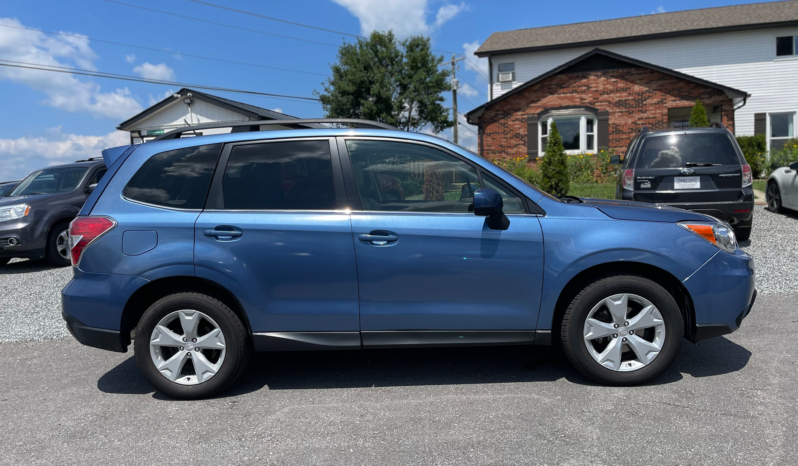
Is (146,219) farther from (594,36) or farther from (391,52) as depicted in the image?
(391,52)

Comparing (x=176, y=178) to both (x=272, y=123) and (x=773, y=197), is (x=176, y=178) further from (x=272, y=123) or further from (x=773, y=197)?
(x=773, y=197)

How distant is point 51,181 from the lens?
10.5 m

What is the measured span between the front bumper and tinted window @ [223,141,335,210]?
252 centimetres

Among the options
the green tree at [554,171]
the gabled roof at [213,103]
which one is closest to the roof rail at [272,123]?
the green tree at [554,171]

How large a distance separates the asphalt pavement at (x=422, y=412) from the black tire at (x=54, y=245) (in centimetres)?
590

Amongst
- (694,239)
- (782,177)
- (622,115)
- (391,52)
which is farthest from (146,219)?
(391,52)

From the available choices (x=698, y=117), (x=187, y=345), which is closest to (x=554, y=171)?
(x=698, y=117)

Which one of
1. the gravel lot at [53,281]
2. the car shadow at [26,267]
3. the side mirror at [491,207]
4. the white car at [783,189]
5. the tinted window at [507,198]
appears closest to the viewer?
the side mirror at [491,207]

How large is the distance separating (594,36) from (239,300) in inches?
1052

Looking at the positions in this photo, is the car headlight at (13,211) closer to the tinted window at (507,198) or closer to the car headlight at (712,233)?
the tinted window at (507,198)

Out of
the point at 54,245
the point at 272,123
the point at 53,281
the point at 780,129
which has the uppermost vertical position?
the point at 780,129

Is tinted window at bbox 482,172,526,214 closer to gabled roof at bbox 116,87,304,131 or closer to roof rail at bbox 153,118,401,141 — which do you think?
roof rail at bbox 153,118,401,141

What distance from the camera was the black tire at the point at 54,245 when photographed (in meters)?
9.71

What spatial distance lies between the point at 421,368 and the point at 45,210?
8424mm
